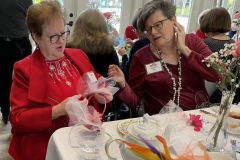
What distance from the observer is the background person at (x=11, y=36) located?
272cm

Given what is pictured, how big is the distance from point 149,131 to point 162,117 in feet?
1.32

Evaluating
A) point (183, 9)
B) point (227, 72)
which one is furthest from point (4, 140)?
Answer: point (183, 9)

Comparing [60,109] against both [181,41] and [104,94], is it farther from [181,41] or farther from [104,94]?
[181,41]

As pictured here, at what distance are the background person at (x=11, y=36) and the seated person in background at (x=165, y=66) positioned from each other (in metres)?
1.37

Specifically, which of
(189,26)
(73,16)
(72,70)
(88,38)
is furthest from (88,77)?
(189,26)

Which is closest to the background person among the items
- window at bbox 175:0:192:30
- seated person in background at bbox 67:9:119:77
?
seated person in background at bbox 67:9:119:77

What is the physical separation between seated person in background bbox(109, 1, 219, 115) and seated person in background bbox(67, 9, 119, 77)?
0.44 meters

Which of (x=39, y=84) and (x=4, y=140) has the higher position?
(x=39, y=84)

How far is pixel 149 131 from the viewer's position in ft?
3.73

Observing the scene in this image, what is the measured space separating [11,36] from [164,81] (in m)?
1.62

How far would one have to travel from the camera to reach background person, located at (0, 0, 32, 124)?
272 cm

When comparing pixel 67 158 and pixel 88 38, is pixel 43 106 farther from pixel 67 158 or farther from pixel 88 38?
pixel 88 38

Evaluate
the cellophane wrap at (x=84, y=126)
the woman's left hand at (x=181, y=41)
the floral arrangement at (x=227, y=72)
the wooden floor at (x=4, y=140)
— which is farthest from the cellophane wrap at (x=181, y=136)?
the wooden floor at (x=4, y=140)

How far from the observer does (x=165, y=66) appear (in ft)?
6.45
